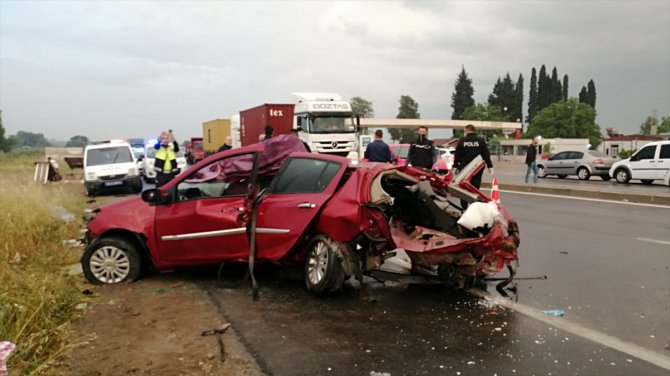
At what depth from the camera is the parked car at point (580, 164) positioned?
2194 cm

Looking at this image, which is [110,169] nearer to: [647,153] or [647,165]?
[647,165]

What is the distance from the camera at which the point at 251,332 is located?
4238mm

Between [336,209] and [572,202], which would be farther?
[572,202]

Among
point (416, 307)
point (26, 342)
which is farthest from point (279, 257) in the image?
point (26, 342)

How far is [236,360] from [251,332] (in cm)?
57

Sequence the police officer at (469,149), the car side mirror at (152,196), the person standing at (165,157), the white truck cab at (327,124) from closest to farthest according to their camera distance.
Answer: the car side mirror at (152,196), the police officer at (469,149), the person standing at (165,157), the white truck cab at (327,124)

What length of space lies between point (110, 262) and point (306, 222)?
243cm

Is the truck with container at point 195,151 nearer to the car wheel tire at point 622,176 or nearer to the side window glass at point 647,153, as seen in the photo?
the car wheel tire at point 622,176

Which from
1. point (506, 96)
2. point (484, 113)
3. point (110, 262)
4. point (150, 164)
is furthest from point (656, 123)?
point (110, 262)

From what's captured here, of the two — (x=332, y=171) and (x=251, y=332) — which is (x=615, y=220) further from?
(x=251, y=332)

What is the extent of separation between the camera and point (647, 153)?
19.0 m

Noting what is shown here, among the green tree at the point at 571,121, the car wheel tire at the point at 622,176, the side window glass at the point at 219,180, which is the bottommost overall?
the car wheel tire at the point at 622,176

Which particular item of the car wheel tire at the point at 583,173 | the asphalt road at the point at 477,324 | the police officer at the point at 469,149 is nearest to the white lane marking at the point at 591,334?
the asphalt road at the point at 477,324

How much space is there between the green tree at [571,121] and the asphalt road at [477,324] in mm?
92012
